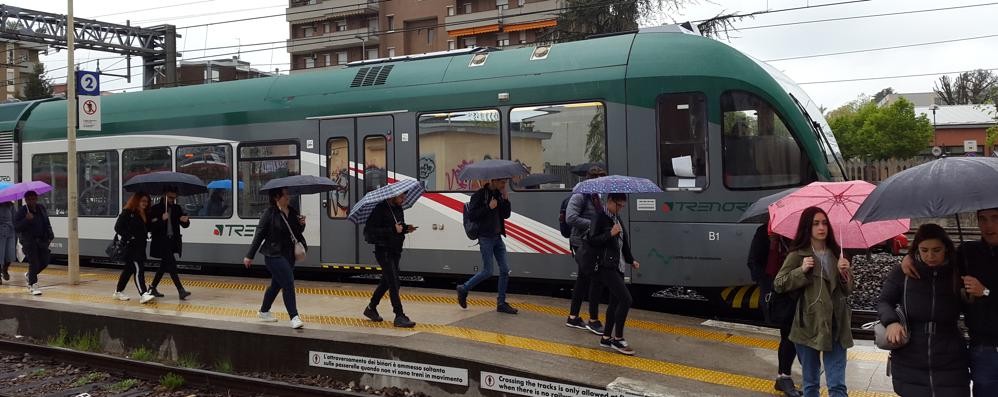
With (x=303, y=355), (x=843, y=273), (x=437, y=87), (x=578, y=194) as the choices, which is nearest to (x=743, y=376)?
(x=843, y=273)

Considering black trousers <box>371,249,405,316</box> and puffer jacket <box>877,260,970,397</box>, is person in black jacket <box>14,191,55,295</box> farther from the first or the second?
puffer jacket <box>877,260,970,397</box>

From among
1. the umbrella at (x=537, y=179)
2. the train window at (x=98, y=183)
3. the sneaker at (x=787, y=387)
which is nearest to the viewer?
the sneaker at (x=787, y=387)

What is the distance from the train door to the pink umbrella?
6319mm

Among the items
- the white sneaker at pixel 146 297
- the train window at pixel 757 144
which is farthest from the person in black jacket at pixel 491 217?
the white sneaker at pixel 146 297

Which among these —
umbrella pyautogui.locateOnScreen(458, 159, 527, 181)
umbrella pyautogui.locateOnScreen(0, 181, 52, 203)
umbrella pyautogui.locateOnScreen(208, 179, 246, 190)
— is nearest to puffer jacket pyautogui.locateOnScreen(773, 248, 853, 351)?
umbrella pyautogui.locateOnScreen(458, 159, 527, 181)

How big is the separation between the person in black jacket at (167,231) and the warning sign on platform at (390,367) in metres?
3.76

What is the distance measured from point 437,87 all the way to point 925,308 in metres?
7.28

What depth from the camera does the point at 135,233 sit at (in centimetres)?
1002

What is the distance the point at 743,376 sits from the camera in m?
6.45

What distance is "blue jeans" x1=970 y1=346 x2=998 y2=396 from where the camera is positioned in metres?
4.02

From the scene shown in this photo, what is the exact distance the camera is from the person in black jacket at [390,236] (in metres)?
7.96

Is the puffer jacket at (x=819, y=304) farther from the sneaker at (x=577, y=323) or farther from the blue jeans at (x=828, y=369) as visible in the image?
the sneaker at (x=577, y=323)

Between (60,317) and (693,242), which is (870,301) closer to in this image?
(693,242)

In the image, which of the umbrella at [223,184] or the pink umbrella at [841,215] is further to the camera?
the umbrella at [223,184]
